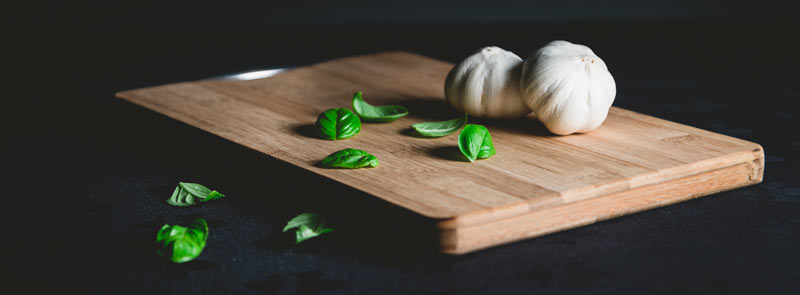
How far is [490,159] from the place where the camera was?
145cm

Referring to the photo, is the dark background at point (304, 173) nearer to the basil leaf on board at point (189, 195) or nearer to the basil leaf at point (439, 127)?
the basil leaf on board at point (189, 195)

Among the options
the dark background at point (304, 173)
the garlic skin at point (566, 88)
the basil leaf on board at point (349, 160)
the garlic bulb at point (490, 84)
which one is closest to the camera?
the dark background at point (304, 173)

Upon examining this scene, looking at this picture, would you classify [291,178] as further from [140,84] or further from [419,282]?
[140,84]

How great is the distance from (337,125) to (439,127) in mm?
179

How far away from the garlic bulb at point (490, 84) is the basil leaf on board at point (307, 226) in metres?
0.46

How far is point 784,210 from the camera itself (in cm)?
141

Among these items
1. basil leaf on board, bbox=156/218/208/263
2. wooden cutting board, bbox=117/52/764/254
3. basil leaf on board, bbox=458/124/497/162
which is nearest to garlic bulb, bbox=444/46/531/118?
wooden cutting board, bbox=117/52/764/254

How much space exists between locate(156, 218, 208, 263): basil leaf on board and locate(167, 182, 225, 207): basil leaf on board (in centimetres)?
17

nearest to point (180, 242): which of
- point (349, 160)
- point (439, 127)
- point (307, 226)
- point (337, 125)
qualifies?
point (307, 226)

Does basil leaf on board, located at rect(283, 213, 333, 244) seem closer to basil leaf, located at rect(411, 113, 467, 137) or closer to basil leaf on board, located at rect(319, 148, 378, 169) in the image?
basil leaf on board, located at rect(319, 148, 378, 169)

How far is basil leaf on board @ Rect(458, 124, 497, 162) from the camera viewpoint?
1.42m

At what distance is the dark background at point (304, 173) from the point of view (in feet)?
3.86

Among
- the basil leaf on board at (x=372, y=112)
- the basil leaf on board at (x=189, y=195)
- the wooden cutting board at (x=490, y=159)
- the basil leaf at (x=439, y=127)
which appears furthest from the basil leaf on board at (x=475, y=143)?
the basil leaf on board at (x=189, y=195)

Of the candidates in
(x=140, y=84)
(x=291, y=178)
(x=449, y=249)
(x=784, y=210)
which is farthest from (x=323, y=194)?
(x=140, y=84)
